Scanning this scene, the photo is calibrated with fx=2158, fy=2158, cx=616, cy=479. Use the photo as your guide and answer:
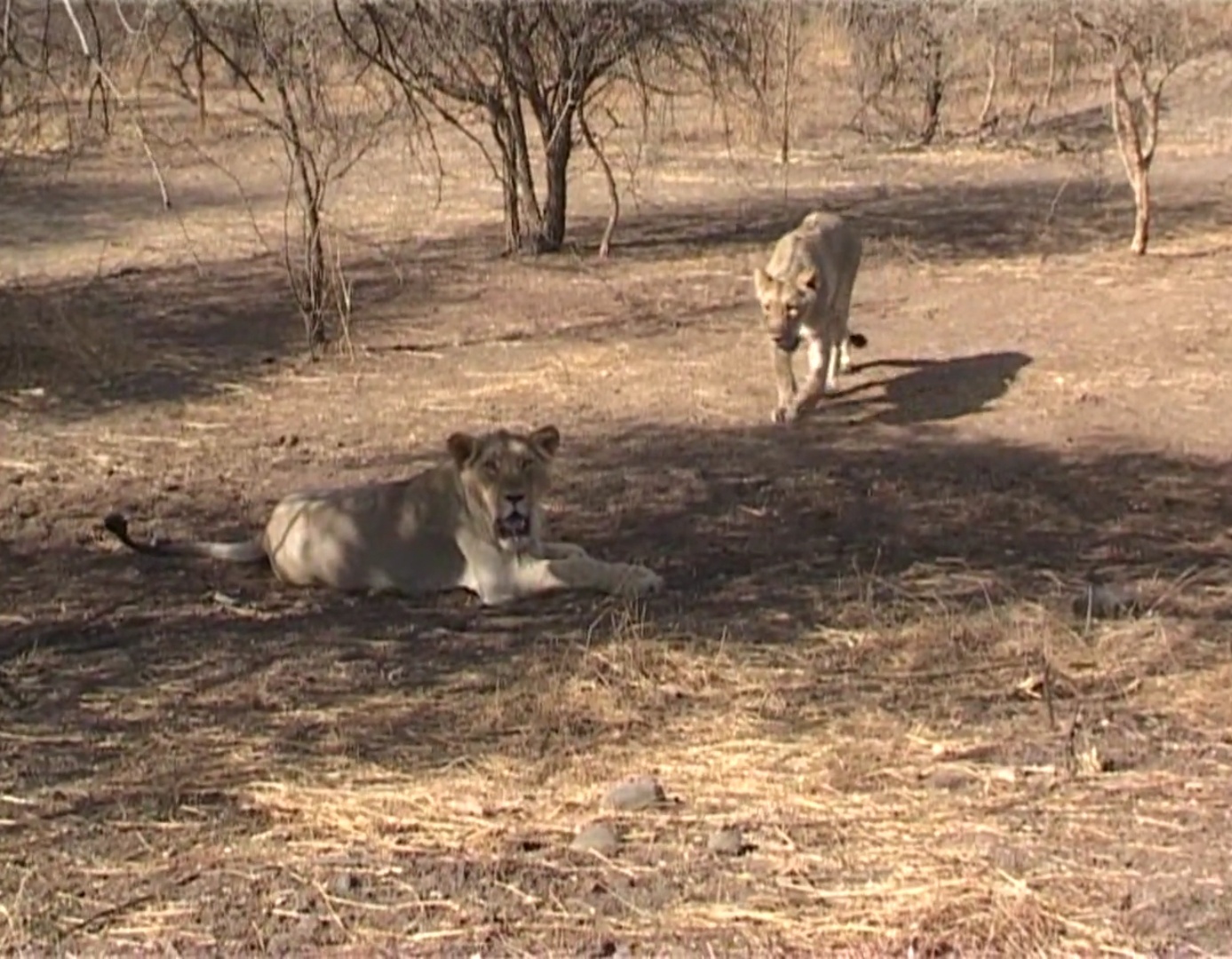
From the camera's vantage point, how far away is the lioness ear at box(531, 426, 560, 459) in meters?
8.05

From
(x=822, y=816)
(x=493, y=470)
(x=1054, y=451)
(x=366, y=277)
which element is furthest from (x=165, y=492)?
(x=366, y=277)

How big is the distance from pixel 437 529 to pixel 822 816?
3.38 metres

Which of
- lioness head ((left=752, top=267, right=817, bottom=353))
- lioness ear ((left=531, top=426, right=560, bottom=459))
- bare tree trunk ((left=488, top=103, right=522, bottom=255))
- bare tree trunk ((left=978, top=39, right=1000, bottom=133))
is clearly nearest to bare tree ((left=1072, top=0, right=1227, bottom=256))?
lioness head ((left=752, top=267, right=817, bottom=353))

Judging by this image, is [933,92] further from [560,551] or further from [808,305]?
[560,551]

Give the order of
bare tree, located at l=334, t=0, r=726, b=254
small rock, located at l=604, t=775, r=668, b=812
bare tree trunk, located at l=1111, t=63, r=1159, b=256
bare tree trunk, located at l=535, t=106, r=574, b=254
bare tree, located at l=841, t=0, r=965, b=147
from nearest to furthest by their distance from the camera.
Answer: small rock, located at l=604, t=775, r=668, b=812, bare tree trunk, located at l=1111, t=63, r=1159, b=256, bare tree, located at l=334, t=0, r=726, b=254, bare tree trunk, located at l=535, t=106, r=574, b=254, bare tree, located at l=841, t=0, r=965, b=147

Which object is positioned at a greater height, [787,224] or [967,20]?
[967,20]

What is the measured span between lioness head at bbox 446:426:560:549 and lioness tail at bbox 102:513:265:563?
997 mm

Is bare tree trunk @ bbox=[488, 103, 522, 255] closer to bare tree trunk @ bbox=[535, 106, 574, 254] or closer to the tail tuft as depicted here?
bare tree trunk @ bbox=[535, 106, 574, 254]

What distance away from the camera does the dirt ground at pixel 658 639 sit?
15.2ft

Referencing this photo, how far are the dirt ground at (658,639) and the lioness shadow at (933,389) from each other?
5cm

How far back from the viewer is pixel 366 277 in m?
16.6

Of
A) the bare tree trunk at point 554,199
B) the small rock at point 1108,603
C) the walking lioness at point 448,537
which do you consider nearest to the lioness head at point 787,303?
the walking lioness at point 448,537

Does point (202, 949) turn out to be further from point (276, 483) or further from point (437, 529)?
point (276, 483)

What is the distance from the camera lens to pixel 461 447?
8.03 metres
